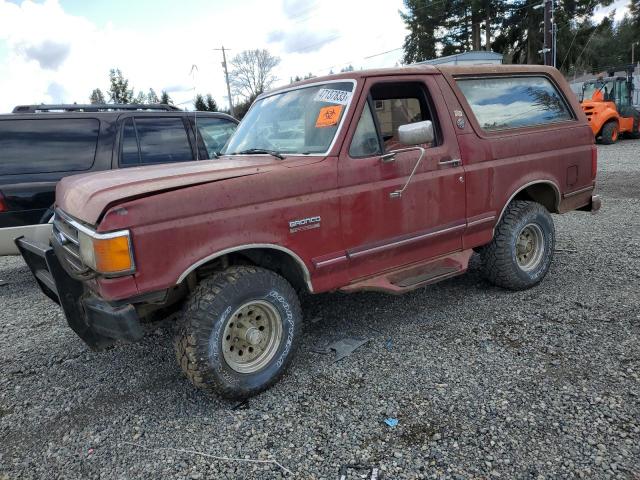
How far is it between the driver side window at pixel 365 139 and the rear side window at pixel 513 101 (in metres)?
1.10

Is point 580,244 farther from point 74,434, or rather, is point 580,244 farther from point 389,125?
point 74,434

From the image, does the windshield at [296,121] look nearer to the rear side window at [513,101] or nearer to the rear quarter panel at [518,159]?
the rear quarter panel at [518,159]

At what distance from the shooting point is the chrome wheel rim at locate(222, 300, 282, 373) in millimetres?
2975

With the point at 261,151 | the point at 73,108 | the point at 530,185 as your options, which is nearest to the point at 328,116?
the point at 261,151

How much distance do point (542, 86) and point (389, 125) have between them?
167 cm

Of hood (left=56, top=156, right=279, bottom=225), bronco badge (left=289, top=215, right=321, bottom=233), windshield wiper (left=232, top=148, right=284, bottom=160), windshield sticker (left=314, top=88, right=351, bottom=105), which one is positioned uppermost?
windshield sticker (left=314, top=88, right=351, bottom=105)

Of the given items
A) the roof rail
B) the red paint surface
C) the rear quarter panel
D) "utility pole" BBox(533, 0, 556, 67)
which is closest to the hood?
the red paint surface

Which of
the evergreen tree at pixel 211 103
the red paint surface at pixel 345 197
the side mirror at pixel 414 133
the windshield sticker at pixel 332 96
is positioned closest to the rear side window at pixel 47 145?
the red paint surface at pixel 345 197

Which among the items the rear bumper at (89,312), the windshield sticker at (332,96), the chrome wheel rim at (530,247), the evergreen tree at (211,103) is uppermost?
the evergreen tree at (211,103)

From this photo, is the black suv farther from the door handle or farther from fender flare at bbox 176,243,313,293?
the door handle

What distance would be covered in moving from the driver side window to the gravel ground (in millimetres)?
1466

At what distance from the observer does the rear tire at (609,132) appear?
683 inches

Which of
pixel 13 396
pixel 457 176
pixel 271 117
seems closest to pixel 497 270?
pixel 457 176

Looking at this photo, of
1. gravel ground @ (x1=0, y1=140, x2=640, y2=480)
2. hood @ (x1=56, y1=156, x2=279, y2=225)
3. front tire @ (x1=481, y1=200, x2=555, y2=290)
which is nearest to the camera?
gravel ground @ (x1=0, y1=140, x2=640, y2=480)
